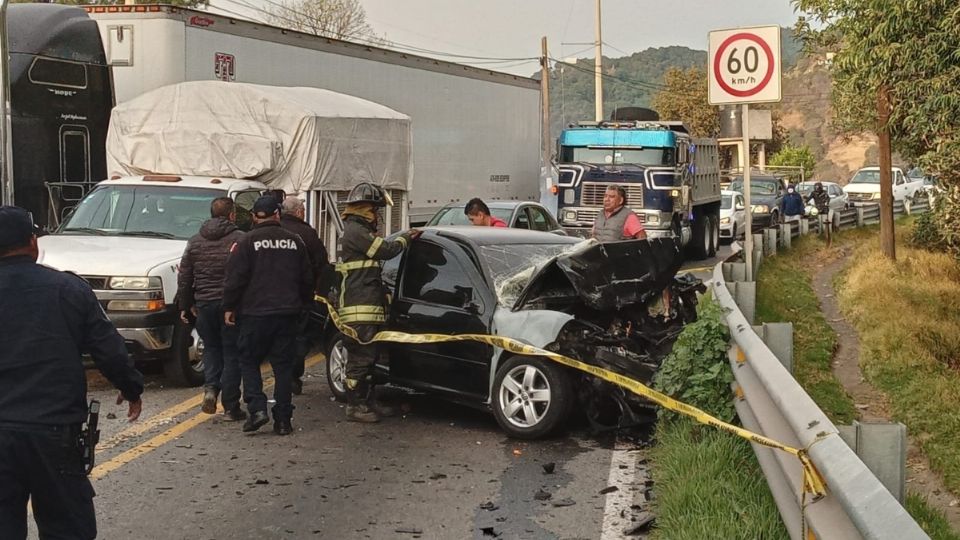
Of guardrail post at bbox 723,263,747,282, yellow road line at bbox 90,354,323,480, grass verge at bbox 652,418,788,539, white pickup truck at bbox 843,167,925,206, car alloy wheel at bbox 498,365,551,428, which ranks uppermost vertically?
white pickup truck at bbox 843,167,925,206

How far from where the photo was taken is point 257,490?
6.77 meters

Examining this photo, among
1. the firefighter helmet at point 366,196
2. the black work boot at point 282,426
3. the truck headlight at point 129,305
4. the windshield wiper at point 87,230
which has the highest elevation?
the firefighter helmet at point 366,196

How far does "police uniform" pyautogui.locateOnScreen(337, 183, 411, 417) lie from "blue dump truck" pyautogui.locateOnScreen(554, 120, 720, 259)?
43.9 ft

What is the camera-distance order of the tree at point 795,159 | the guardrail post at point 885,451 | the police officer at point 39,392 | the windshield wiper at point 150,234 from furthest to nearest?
1. the tree at point 795,159
2. the windshield wiper at point 150,234
3. the police officer at point 39,392
4. the guardrail post at point 885,451

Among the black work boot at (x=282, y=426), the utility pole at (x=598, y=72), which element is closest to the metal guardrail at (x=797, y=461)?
the black work boot at (x=282, y=426)

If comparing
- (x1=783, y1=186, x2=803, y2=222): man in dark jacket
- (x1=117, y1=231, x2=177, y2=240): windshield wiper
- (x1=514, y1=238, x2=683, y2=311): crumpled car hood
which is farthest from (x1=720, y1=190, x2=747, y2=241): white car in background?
(x1=514, y1=238, x2=683, y2=311): crumpled car hood

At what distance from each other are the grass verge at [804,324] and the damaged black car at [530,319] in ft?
4.45

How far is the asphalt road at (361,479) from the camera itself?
20.0ft

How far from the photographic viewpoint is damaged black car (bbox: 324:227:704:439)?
7.95 m

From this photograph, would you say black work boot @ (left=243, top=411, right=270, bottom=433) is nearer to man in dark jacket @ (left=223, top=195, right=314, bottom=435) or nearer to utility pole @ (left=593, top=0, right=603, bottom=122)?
man in dark jacket @ (left=223, top=195, right=314, bottom=435)

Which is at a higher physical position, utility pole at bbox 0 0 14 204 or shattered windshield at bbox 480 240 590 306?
utility pole at bbox 0 0 14 204

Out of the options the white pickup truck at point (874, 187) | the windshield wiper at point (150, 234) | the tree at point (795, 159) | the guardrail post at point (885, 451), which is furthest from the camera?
the tree at point (795, 159)

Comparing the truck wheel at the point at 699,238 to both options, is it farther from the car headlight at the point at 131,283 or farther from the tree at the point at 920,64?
the car headlight at the point at 131,283

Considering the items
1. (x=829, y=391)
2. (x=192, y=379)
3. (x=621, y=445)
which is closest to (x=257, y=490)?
(x=621, y=445)
